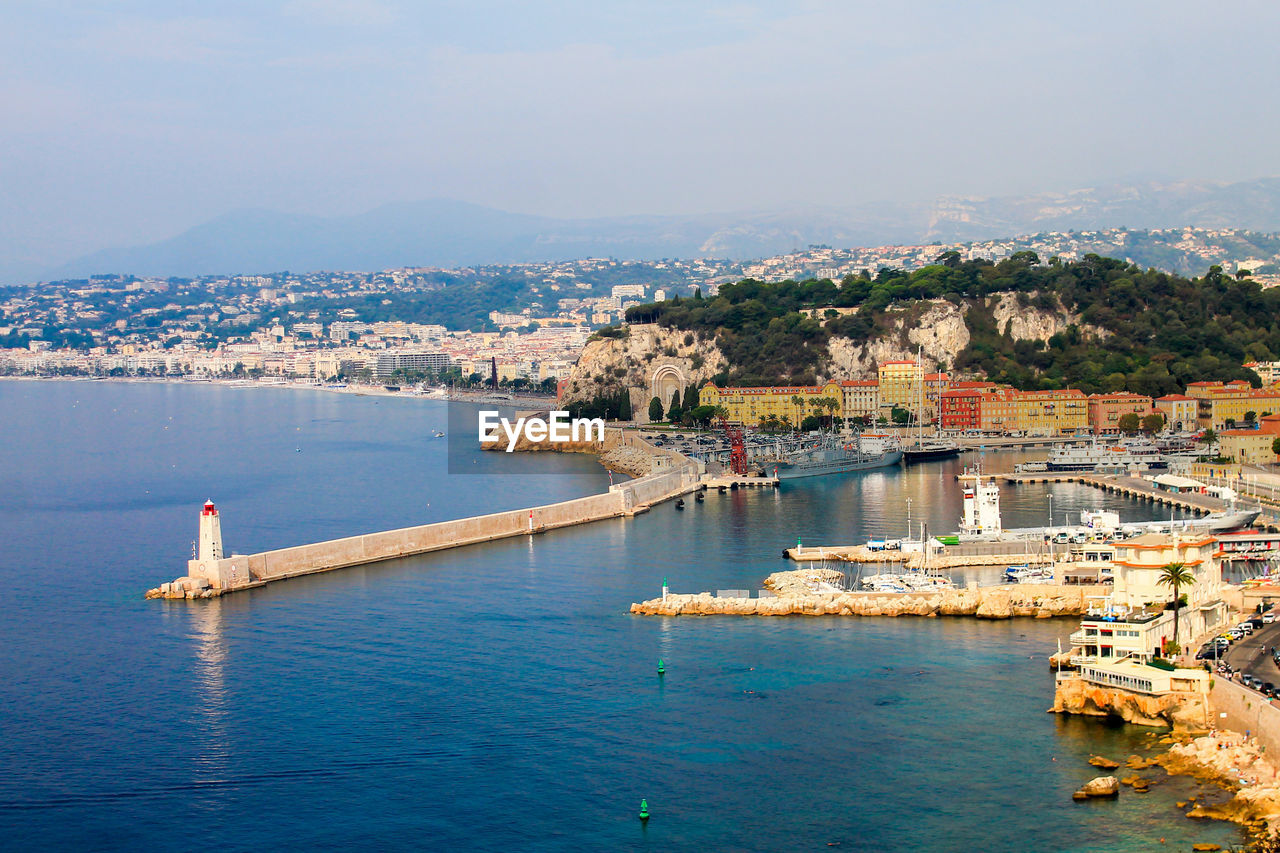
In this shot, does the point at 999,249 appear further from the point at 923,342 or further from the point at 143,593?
the point at 143,593

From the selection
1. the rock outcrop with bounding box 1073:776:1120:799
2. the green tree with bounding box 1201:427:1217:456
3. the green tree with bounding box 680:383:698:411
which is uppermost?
the green tree with bounding box 680:383:698:411

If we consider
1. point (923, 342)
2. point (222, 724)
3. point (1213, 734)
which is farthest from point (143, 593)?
point (923, 342)

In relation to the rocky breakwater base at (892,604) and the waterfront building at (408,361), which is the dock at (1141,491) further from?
the waterfront building at (408,361)

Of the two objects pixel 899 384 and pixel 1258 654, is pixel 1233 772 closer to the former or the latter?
pixel 1258 654

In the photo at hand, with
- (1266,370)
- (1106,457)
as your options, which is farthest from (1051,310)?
(1106,457)

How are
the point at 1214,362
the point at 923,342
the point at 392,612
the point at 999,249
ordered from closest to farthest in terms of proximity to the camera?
the point at 392,612 < the point at 1214,362 < the point at 923,342 < the point at 999,249

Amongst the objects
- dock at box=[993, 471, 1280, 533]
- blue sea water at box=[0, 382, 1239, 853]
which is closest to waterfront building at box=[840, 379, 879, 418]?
dock at box=[993, 471, 1280, 533]

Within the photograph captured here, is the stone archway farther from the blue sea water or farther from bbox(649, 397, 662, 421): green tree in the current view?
the blue sea water
